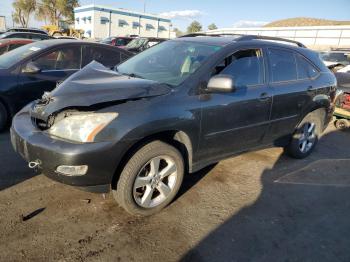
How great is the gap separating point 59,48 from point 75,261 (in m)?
4.31

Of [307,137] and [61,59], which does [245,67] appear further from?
[61,59]

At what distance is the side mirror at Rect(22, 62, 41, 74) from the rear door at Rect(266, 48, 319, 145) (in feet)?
12.3

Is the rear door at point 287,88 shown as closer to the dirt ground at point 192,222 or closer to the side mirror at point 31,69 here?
the dirt ground at point 192,222

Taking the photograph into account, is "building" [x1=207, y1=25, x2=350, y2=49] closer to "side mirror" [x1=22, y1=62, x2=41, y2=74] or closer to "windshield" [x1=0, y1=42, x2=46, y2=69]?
"windshield" [x1=0, y1=42, x2=46, y2=69]

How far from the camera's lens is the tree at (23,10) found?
65.6 m

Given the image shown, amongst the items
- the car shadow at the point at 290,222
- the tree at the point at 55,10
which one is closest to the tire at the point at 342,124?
the car shadow at the point at 290,222

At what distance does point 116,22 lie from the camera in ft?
200

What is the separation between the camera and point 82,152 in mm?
2744

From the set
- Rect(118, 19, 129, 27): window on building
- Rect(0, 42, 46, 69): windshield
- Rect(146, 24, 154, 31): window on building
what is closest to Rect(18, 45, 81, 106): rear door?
Rect(0, 42, 46, 69): windshield

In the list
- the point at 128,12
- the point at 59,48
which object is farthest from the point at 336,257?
the point at 128,12

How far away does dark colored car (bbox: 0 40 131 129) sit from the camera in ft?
17.5

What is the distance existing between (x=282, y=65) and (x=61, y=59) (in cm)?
384

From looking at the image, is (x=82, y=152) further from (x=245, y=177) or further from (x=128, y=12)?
(x=128, y=12)

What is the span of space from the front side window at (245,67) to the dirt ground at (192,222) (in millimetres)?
1335
